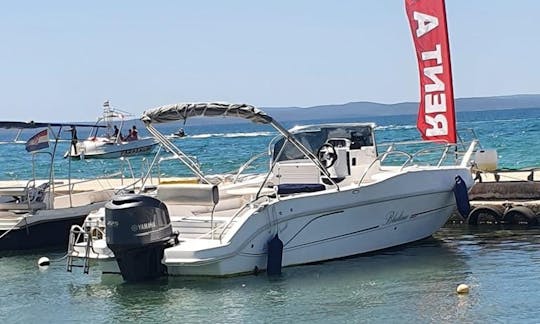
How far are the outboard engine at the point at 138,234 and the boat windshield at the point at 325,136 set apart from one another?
14.9 ft

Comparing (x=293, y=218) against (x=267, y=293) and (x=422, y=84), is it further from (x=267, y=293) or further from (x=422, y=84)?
(x=422, y=84)

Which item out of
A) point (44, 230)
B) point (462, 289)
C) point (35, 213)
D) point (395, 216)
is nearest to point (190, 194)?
point (395, 216)

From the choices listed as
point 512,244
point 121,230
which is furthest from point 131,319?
point 512,244

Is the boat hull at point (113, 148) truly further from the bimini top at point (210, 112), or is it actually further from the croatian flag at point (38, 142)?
the bimini top at point (210, 112)

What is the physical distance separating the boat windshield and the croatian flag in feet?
15.3

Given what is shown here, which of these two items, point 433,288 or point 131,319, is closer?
point 131,319

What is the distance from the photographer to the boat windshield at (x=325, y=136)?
1841 centimetres

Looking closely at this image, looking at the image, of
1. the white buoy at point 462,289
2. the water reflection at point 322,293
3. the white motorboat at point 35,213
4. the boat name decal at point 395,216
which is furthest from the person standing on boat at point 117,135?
the white buoy at point 462,289

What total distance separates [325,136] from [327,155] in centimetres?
87

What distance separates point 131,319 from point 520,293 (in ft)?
17.4

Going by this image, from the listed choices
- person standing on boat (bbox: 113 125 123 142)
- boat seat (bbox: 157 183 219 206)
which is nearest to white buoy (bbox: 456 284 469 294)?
boat seat (bbox: 157 183 219 206)

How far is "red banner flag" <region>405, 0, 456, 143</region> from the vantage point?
1878cm

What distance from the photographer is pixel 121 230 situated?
13.7 meters

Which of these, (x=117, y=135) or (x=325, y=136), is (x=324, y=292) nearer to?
(x=325, y=136)
